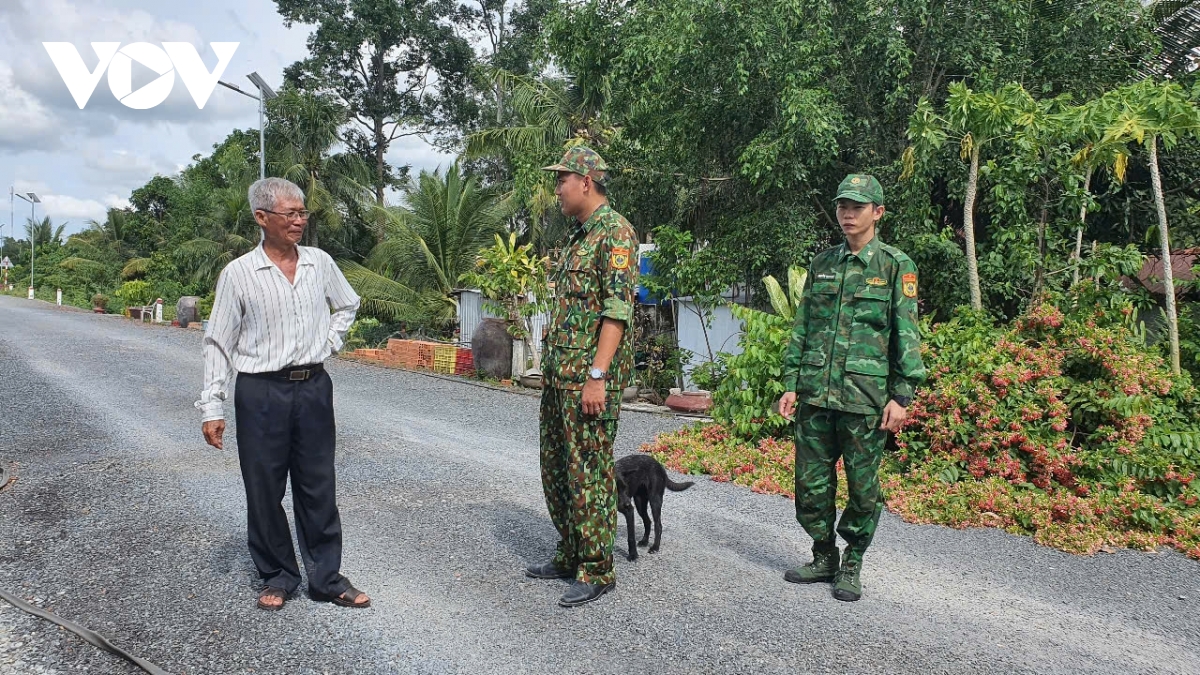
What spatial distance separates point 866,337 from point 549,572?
1.88 m

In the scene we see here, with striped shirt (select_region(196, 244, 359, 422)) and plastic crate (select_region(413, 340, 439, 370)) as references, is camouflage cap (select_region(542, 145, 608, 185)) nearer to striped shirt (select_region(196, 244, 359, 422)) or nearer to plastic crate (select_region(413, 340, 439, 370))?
striped shirt (select_region(196, 244, 359, 422))

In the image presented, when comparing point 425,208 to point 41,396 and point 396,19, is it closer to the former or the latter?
point 41,396

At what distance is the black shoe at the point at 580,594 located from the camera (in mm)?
3886

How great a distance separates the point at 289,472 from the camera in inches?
149

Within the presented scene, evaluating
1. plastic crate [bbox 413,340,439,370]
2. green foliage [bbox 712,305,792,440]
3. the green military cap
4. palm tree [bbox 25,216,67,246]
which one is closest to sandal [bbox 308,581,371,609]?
the green military cap

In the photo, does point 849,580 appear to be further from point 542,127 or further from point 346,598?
point 542,127

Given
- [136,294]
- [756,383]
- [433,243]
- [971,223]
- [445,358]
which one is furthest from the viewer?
[136,294]

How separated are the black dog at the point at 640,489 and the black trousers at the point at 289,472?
4.70 ft

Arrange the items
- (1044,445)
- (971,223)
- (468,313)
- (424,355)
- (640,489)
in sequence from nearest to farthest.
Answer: (640,489) < (1044,445) < (971,223) < (424,355) < (468,313)

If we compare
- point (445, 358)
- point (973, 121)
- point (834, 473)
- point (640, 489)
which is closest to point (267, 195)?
point (640, 489)

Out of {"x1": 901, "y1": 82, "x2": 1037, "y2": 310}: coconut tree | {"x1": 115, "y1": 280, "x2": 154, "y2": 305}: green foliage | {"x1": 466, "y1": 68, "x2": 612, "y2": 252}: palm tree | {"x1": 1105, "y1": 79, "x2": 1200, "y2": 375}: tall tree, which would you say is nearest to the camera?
{"x1": 1105, "y1": 79, "x2": 1200, "y2": 375}: tall tree

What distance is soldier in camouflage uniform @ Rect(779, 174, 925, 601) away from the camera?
3.93 meters

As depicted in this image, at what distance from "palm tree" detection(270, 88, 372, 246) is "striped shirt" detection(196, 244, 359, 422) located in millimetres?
24223

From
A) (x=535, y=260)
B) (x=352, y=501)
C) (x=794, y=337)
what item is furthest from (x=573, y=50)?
(x=794, y=337)
